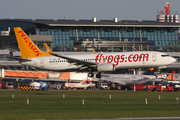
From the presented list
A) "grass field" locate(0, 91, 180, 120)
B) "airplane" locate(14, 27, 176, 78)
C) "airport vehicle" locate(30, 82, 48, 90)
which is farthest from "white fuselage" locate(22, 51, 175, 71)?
"airport vehicle" locate(30, 82, 48, 90)

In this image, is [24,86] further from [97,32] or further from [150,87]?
[97,32]

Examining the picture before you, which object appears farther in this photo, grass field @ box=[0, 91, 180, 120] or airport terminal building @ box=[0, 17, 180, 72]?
airport terminal building @ box=[0, 17, 180, 72]

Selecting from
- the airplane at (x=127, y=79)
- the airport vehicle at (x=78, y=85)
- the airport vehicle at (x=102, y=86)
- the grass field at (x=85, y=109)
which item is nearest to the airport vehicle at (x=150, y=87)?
the airplane at (x=127, y=79)

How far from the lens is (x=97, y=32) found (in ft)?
531

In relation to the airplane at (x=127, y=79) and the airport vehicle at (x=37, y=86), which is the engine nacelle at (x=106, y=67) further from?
the airplane at (x=127, y=79)

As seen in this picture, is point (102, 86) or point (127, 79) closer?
point (127, 79)

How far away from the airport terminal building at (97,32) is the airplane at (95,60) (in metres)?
70.8

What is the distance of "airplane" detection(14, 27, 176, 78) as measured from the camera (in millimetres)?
60188

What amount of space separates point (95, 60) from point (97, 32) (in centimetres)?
9882

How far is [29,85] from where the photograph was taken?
9081 cm

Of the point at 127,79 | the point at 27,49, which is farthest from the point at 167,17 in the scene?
the point at 27,49

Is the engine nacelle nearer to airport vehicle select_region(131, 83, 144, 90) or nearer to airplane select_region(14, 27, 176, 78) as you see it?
airplane select_region(14, 27, 176, 78)

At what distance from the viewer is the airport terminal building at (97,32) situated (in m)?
147

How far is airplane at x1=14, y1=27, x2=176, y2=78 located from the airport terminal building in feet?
232
